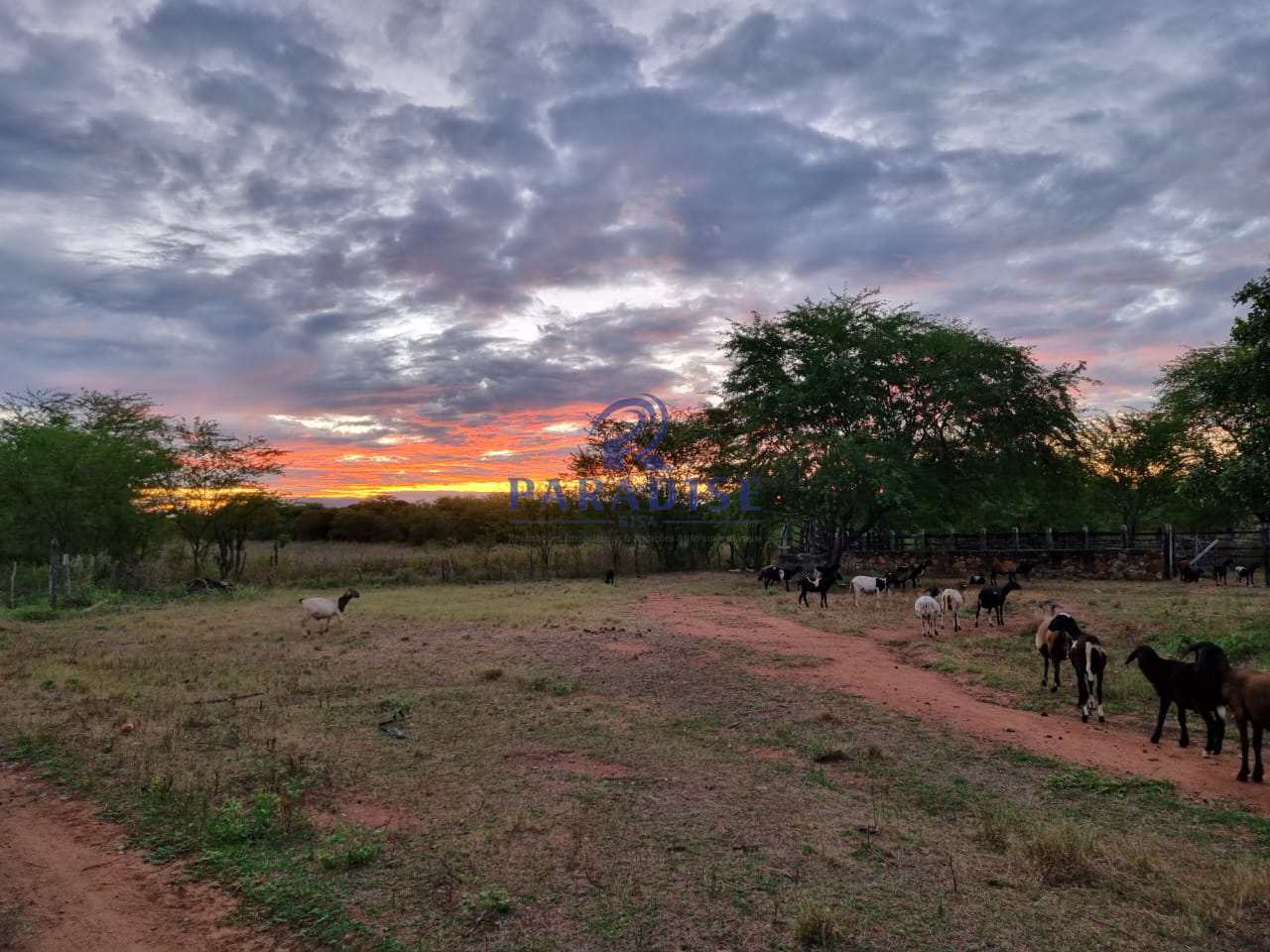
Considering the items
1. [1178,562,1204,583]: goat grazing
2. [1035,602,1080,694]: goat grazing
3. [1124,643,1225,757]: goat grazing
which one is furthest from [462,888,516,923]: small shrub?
[1178,562,1204,583]: goat grazing

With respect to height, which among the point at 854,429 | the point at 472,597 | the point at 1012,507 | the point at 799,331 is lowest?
the point at 472,597

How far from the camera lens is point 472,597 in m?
26.8

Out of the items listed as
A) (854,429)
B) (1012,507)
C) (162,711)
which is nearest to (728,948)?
(162,711)

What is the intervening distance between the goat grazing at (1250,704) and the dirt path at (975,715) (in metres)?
0.21

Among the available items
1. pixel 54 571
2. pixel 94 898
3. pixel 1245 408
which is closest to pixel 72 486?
pixel 54 571

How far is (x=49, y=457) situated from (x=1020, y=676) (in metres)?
30.2

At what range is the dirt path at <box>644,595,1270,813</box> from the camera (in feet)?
25.3

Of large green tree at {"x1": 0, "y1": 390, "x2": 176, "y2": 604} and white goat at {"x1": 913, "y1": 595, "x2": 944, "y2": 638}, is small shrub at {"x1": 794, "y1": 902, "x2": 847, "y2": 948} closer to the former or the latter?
white goat at {"x1": 913, "y1": 595, "x2": 944, "y2": 638}

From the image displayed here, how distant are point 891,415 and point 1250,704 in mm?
25525

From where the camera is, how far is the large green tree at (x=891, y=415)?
97.5 ft

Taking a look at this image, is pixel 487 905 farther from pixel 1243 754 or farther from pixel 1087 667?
pixel 1087 667

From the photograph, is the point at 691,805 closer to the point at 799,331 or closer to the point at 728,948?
the point at 728,948

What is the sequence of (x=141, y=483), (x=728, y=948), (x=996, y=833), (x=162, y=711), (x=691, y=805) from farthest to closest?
Answer: 1. (x=141, y=483)
2. (x=162, y=711)
3. (x=691, y=805)
4. (x=996, y=833)
5. (x=728, y=948)

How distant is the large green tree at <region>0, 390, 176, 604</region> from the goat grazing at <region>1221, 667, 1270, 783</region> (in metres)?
31.3
